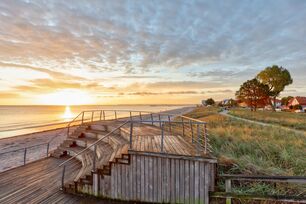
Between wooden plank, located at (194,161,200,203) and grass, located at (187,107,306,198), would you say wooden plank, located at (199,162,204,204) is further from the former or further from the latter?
grass, located at (187,107,306,198)

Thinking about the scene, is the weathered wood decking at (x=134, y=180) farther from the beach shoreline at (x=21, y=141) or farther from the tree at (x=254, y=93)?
the tree at (x=254, y=93)

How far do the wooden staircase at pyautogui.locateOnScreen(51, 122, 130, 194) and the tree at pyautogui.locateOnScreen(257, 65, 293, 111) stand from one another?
4975cm

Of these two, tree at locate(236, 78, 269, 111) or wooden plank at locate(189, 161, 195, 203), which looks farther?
tree at locate(236, 78, 269, 111)

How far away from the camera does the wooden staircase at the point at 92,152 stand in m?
6.34

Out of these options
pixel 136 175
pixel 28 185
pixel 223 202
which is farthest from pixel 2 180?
pixel 223 202

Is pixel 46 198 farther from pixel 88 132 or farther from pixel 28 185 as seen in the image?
pixel 88 132

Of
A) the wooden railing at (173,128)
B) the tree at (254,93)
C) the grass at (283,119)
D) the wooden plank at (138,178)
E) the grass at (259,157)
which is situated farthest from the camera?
the tree at (254,93)

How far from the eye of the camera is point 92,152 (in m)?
9.30

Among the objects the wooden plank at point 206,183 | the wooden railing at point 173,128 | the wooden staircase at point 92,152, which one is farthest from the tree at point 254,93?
the wooden plank at point 206,183

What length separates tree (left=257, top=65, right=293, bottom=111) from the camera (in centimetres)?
4750

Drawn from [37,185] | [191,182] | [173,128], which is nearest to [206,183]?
[191,182]

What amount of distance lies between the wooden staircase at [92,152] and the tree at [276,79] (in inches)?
1958

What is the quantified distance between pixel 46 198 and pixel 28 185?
64.2 inches

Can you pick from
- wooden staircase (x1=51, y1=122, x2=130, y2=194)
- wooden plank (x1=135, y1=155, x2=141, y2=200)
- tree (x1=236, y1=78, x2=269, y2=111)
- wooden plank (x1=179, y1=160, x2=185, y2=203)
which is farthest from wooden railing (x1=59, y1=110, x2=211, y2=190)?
tree (x1=236, y1=78, x2=269, y2=111)
